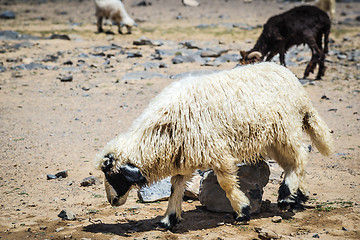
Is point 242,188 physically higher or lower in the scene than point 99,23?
lower

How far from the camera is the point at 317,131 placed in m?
6.13

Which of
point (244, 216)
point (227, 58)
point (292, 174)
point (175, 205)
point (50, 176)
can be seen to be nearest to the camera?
point (244, 216)

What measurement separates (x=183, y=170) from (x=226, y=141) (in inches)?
25.5

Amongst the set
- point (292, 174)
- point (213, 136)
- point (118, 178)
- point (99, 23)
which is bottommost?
point (292, 174)

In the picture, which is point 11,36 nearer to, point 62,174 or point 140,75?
point 140,75

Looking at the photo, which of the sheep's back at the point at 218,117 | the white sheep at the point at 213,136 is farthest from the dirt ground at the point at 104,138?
the sheep's back at the point at 218,117

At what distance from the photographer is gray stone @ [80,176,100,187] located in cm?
700

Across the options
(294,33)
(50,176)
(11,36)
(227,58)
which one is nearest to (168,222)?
(50,176)

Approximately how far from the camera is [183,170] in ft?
17.5

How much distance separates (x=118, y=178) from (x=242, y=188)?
5.86 ft

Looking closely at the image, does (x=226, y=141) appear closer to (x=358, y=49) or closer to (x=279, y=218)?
(x=279, y=218)

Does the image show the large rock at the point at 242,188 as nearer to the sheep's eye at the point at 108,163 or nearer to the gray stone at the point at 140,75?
the sheep's eye at the point at 108,163

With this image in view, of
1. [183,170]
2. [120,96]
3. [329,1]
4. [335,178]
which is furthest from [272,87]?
[329,1]

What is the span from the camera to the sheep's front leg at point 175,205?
18.1 ft
